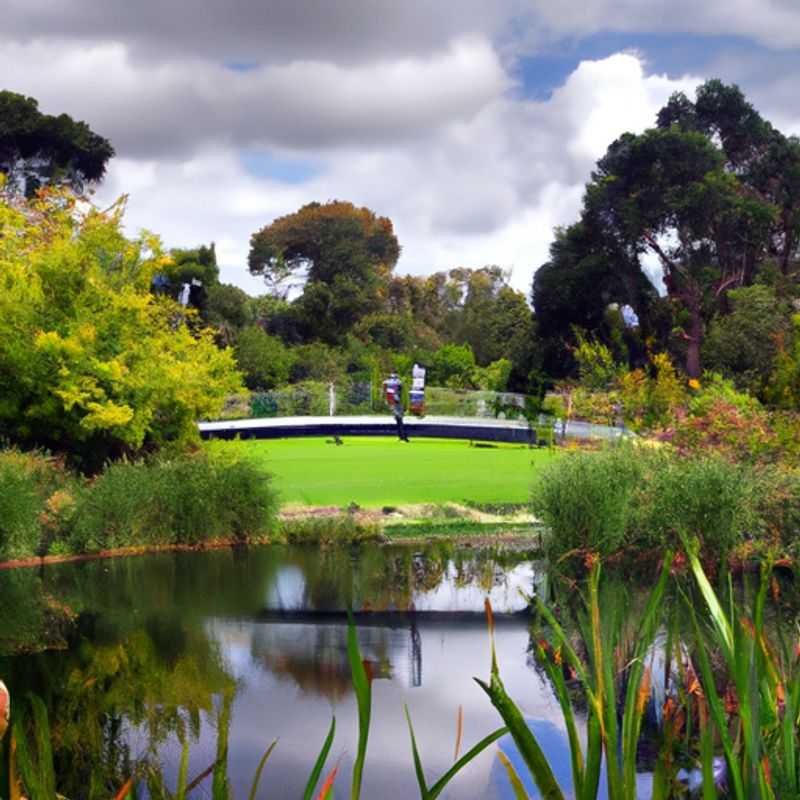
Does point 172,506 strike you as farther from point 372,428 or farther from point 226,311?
point 226,311

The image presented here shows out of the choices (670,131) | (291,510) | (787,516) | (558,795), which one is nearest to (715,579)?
(787,516)

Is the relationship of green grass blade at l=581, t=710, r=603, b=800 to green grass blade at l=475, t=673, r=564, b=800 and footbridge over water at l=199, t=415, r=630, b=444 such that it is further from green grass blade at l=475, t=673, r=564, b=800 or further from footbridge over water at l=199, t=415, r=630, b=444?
footbridge over water at l=199, t=415, r=630, b=444

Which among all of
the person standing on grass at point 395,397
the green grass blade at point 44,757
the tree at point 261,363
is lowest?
the green grass blade at point 44,757

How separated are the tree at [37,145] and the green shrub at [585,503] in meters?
32.0

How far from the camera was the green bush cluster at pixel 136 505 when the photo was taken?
15305mm

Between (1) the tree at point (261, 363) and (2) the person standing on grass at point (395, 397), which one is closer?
(2) the person standing on grass at point (395, 397)

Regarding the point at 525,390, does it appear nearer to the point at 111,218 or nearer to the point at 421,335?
the point at 421,335

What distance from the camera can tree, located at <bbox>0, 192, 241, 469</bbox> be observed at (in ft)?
55.2

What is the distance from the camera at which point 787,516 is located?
1384 cm

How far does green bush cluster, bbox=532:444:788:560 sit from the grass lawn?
7.60 ft

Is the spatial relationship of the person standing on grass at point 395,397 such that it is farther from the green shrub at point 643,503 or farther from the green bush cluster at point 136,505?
the green shrub at point 643,503

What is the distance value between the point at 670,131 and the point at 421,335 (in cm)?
1621

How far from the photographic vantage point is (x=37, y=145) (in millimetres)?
42875

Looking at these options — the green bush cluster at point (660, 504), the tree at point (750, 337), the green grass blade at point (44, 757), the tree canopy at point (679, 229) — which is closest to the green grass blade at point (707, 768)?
the green grass blade at point (44, 757)
